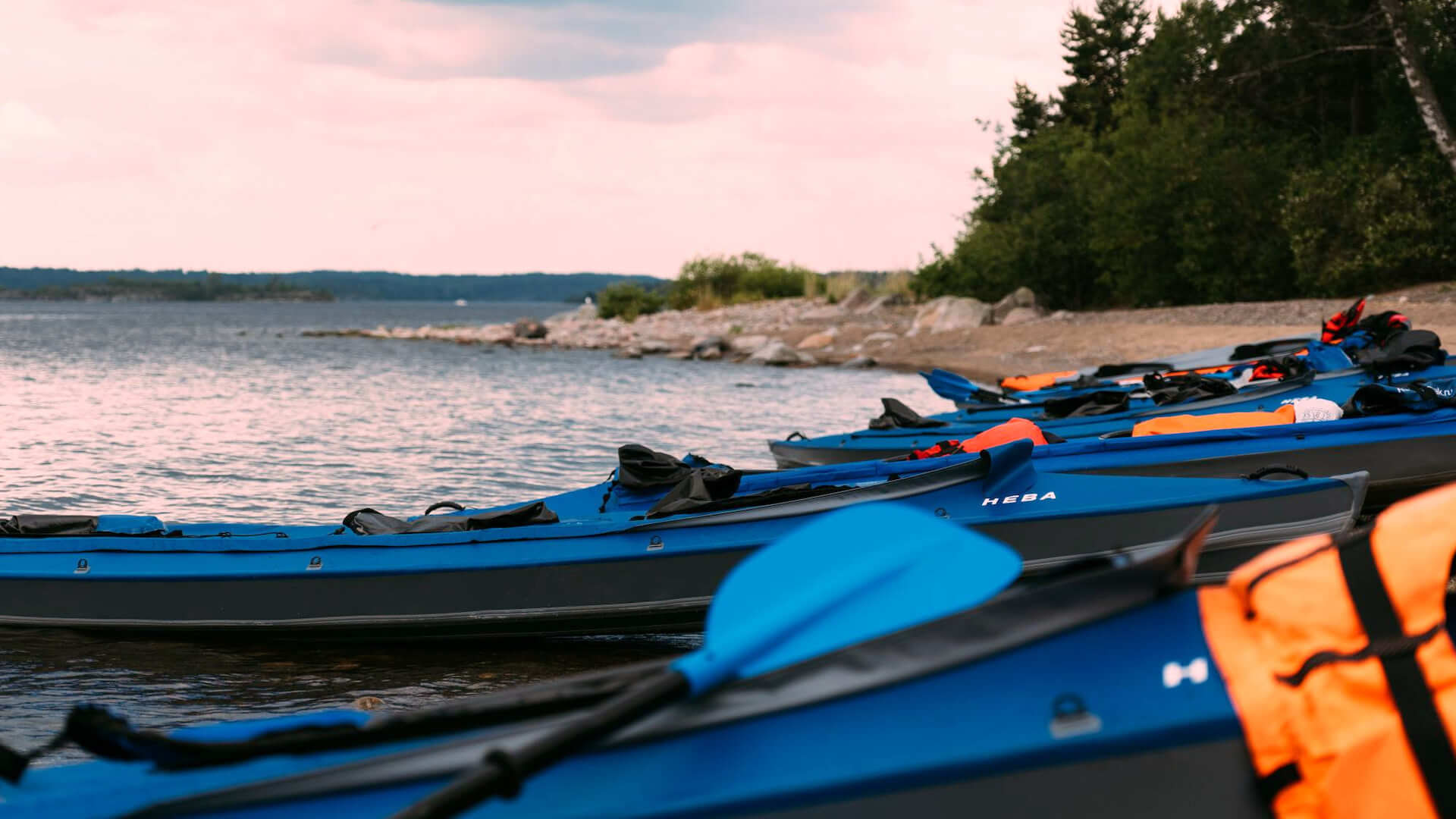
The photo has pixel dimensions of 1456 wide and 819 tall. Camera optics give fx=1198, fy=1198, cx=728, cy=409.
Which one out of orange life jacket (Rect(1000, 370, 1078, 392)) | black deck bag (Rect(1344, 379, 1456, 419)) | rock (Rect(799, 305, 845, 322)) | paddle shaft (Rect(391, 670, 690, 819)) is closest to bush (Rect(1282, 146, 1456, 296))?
orange life jacket (Rect(1000, 370, 1078, 392))

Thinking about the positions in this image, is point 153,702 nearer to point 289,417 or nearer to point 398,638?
point 398,638

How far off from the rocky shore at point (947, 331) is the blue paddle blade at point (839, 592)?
2200 centimetres

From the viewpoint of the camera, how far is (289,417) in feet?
67.9

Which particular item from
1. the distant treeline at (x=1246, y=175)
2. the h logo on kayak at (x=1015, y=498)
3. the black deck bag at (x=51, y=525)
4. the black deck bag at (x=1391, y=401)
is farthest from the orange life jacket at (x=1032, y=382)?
the distant treeline at (x=1246, y=175)

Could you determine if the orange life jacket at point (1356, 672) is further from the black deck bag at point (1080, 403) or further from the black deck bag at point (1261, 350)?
the black deck bag at point (1261, 350)

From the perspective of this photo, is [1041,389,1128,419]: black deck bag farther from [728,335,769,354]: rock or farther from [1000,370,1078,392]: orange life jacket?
[728,335,769,354]: rock

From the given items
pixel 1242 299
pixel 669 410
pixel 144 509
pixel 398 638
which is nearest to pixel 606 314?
pixel 1242 299

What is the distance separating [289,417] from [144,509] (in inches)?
357

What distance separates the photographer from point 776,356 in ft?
108

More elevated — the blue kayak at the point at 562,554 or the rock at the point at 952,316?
the rock at the point at 952,316

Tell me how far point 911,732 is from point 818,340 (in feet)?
112

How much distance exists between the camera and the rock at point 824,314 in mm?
42094

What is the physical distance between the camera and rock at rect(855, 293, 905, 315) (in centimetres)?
4219

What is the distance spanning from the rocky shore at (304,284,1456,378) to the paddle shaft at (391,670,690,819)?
73.4 ft
